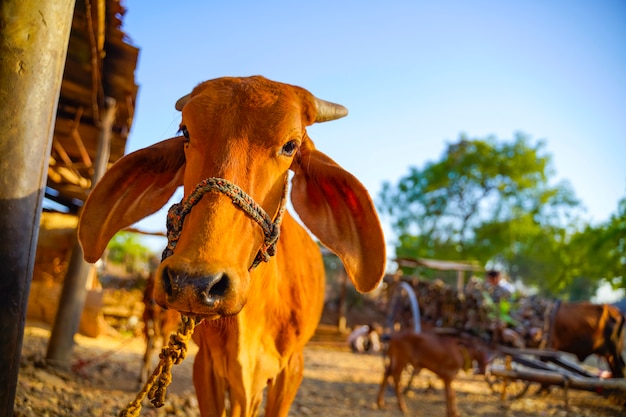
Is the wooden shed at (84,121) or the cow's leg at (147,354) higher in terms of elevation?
the wooden shed at (84,121)

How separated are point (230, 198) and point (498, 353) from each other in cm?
749

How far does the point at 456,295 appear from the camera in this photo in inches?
361

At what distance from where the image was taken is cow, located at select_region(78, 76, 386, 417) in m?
1.64

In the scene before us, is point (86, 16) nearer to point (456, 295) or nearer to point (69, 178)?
point (69, 178)

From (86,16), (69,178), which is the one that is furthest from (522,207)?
(86,16)

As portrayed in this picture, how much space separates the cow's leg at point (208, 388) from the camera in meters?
2.78

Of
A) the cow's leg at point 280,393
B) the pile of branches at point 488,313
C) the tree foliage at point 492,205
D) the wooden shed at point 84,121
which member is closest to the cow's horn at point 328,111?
the cow's leg at point 280,393

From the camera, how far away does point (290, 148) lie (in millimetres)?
2178

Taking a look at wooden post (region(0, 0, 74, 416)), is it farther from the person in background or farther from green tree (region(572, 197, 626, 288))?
green tree (region(572, 197, 626, 288))

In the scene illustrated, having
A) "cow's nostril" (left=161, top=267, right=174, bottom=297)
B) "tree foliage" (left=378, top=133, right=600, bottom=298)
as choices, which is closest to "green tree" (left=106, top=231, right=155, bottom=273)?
"tree foliage" (left=378, top=133, right=600, bottom=298)

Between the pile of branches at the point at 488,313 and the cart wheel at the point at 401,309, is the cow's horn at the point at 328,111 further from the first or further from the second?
the cart wheel at the point at 401,309

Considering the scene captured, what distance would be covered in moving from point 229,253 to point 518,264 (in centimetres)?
4292

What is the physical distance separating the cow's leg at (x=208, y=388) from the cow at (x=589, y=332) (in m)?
8.41

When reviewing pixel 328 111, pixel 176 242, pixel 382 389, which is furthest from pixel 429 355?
pixel 176 242
